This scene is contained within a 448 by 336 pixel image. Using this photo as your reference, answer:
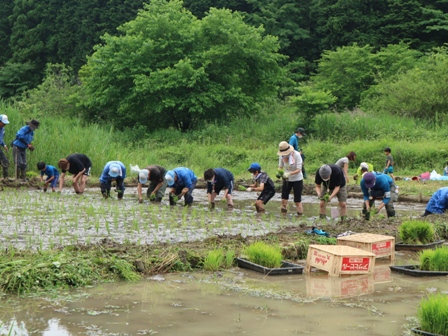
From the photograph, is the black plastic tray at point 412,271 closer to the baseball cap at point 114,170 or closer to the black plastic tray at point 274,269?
the black plastic tray at point 274,269

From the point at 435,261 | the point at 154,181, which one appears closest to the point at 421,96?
the point at 154,181

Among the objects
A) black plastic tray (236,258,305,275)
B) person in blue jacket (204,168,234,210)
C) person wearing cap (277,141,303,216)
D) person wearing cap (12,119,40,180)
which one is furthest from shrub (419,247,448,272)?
person wearing cap (12,119,40,180)

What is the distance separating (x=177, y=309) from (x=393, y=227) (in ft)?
19.1

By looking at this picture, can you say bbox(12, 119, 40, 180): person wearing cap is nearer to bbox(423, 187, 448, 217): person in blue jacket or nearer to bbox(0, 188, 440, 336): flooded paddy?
bbox(0, 188, 440, 336): flooded paddy

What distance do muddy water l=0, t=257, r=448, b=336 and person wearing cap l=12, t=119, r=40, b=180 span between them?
1056cm

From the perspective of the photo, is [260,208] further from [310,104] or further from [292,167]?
[310,104]

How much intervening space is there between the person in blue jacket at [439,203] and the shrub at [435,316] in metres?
6.64

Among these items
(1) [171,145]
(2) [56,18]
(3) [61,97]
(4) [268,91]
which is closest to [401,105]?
(4) [268,91]

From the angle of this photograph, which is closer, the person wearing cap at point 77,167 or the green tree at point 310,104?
the person wearing cap at point 77,167

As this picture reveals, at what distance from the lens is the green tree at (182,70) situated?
31.0 meters

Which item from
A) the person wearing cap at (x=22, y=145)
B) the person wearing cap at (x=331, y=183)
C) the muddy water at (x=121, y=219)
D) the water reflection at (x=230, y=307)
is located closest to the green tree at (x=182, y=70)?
the person wearing cap at (x=22, y=145)

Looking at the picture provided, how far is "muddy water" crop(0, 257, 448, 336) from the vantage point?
18.7 feet

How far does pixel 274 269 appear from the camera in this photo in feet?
26.6

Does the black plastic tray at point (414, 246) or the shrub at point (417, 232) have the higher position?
the shrub at point (417, 232)
